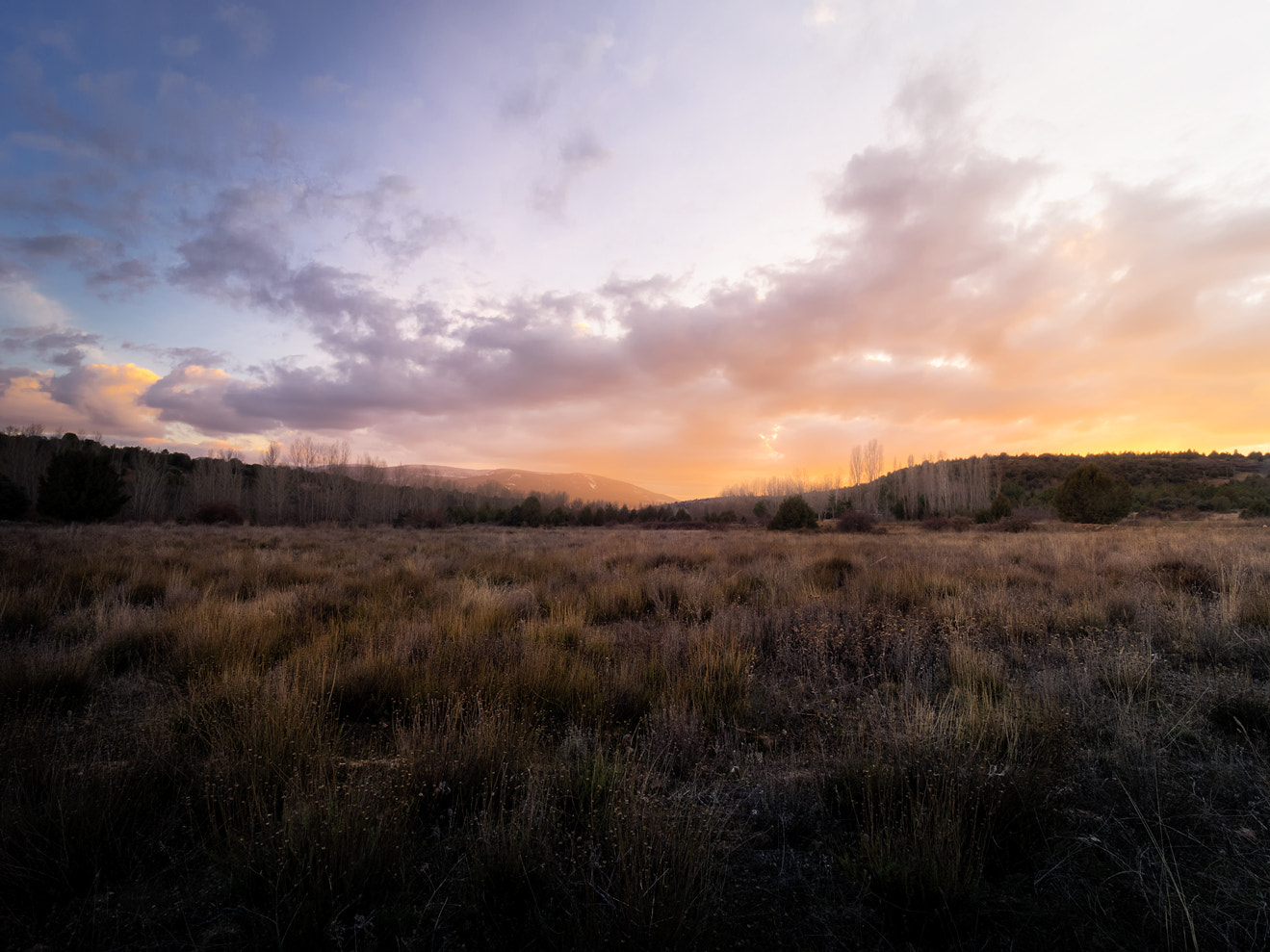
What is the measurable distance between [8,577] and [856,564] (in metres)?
13.8

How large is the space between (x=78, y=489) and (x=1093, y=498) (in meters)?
59.8

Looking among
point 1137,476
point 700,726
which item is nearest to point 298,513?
point 700,726

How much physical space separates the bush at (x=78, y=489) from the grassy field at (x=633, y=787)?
112ft

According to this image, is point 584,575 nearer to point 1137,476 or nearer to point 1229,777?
point 1229,777

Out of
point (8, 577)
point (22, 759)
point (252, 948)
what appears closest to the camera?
point (252, 948)

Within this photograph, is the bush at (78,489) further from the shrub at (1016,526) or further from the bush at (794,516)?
the shrub at (1016,526)

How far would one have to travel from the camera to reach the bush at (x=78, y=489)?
91.6 ft

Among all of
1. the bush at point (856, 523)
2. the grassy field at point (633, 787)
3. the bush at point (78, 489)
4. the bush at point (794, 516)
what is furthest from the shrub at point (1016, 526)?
the bush at point (78, 489)

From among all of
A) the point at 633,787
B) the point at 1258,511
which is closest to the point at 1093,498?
the point at 1258,511

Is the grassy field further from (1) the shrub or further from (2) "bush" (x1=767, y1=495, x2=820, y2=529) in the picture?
(1) the shrub

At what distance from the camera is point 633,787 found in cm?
219

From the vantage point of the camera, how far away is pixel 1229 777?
8.20ft

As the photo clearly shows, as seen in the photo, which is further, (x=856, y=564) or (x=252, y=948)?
(x=856, y=564)

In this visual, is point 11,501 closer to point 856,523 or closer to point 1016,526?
point 856,523
